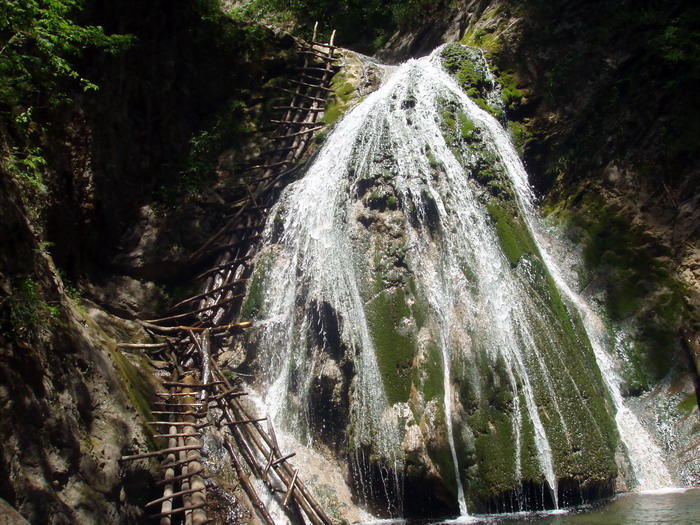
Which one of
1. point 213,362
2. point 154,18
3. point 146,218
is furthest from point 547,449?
point 154,18

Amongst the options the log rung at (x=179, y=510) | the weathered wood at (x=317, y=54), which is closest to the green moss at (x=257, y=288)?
the log rung at (x=179, y=510)

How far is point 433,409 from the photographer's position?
5672mm

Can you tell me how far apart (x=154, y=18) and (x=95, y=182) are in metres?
3.72

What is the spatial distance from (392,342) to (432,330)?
536mm

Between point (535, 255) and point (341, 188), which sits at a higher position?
point (341, 188)

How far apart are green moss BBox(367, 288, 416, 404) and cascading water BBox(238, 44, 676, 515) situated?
0.06 ft

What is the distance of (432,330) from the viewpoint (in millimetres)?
6324

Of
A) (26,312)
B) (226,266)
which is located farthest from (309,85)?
(26,312)

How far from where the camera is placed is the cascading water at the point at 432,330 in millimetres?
5445

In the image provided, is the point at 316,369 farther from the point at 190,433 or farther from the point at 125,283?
the point at 125,283

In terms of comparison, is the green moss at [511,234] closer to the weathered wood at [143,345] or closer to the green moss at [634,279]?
the green moss at [634,279]

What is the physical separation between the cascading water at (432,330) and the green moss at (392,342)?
A: 2 cm

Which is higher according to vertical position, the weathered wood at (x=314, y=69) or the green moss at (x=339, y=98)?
the weathered wood at (x=314, y=69)

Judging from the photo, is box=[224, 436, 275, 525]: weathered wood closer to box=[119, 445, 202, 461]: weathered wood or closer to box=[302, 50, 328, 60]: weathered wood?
box=[119, 445, 202, 461]: weathered wood
